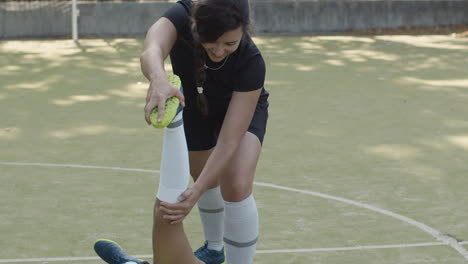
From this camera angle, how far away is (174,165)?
Result: 349 cm

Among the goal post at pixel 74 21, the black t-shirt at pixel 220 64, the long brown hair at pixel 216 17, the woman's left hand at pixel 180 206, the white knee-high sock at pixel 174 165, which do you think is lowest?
the goal post at pixel 74 21

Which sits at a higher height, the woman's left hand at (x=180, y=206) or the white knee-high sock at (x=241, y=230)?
the woman's left hand at (x=180, y=206)

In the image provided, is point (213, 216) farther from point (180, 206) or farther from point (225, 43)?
point (225, 43)

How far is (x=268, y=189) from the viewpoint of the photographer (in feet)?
A: 20.2

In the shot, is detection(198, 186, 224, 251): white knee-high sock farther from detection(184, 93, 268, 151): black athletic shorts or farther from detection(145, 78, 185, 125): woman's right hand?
detection(145, 78, 185, 125): woman's right hand

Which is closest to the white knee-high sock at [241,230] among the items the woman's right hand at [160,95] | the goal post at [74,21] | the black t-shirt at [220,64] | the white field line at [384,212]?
the black t-shirt at [220,64]

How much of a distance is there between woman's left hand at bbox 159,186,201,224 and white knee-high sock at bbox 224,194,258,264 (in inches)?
22.8

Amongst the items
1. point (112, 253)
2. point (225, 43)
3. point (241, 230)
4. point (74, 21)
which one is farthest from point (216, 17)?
point (74, 21)

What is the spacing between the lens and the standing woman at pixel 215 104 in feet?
11.4

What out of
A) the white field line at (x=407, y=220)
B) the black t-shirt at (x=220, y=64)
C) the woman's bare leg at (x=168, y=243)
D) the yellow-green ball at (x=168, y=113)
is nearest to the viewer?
the yellow-green ball at (x=168, y=113)

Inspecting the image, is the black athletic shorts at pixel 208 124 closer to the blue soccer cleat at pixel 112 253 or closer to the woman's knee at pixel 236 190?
the woman's knee at pixel 236 190

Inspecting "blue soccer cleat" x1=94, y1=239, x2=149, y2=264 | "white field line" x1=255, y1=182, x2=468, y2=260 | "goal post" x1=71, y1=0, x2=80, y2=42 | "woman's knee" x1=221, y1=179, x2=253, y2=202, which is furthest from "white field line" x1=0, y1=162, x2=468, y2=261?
"goal post" x1=71, y1=0, x2=80, y2=42

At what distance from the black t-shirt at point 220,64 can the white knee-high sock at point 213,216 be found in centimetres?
63

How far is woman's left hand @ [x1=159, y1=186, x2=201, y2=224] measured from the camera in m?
3.48
